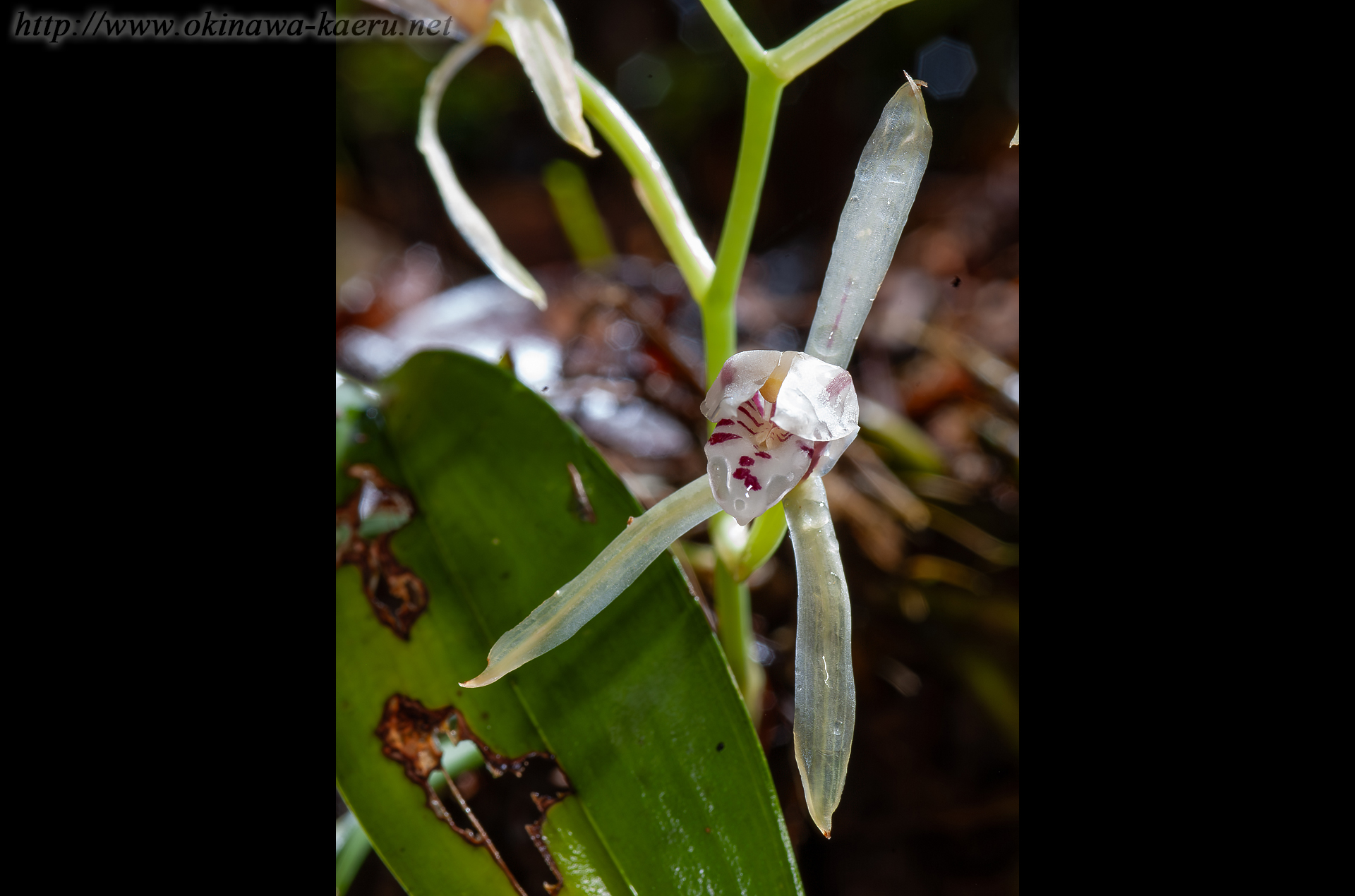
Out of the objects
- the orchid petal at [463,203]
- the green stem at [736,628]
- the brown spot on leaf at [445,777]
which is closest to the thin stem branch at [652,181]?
the orchid petal at [463,203]

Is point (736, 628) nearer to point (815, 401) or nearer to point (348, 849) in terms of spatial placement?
point (815, 401)

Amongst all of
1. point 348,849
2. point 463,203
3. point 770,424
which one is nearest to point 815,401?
point 770,424

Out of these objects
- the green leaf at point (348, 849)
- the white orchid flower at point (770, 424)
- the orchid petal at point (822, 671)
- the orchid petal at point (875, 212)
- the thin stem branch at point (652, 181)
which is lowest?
the green leaf at point (348, 849)

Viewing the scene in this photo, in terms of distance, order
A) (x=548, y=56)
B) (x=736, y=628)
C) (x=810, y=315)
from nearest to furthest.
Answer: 1. (x=548, y=56)
2. (x=736, y=628)
3. (x=810, y=315)

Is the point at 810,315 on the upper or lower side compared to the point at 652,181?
lower

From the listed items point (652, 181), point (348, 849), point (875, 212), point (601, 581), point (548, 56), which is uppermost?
point (548, 56)

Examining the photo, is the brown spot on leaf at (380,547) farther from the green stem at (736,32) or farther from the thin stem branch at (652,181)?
the green stem at (736,32)
